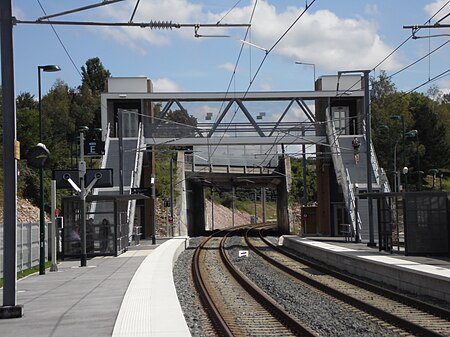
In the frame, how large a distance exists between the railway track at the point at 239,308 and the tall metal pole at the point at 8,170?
3.74 meters

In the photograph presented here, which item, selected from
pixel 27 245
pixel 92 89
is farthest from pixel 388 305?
pixel 92 89

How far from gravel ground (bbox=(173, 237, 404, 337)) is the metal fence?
5.47 m

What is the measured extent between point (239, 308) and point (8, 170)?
684 cm

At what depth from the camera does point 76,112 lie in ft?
371

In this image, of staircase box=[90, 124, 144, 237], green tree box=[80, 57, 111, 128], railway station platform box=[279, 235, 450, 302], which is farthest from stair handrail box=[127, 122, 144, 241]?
green tree box=[80, 57, 111, 128]

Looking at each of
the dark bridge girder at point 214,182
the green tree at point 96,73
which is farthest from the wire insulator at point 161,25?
the green tree at point 96,73

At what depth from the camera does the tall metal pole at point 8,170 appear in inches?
497

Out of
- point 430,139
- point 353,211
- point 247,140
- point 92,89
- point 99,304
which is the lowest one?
point 99,304

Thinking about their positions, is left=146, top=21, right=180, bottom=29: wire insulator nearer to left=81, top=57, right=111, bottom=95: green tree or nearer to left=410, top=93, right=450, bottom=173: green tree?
left=410, top=93, right=450, bottom=173: green tree

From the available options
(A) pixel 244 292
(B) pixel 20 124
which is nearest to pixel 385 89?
(B) pixel 20 124

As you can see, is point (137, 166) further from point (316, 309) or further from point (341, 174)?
point (316, 309)

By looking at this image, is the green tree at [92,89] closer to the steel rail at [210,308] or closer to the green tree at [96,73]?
the green tree at [96,73]

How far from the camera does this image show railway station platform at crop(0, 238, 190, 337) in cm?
1155

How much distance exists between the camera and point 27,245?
1078 inches
